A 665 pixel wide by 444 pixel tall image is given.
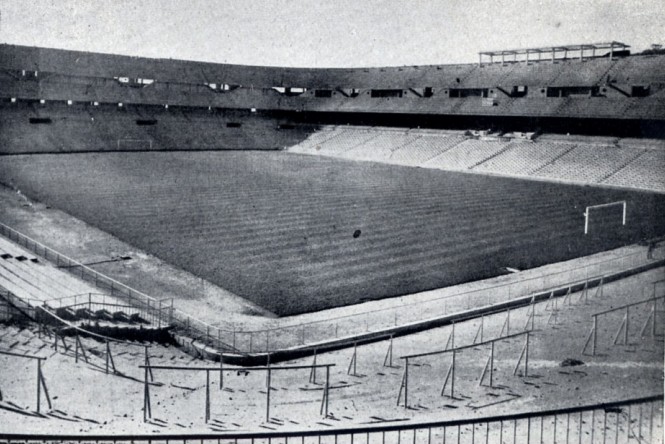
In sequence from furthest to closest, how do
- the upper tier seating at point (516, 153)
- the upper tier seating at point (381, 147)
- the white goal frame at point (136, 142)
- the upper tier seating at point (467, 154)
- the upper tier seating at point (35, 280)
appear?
the white goal frame at point (136, 142)
the upper tier seating at point (381, 147)
the upper tier seating at point (467, 154)
the upper tier seating at point (516, 153)
the upper tier seating at point (35, 280)

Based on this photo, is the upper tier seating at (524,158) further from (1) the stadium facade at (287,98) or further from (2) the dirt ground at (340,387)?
(2) the dirt ground at (340,387)

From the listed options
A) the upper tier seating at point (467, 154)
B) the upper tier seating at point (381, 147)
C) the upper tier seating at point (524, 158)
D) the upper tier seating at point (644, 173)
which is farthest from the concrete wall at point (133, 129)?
the upper tier seating at point (644, 173)

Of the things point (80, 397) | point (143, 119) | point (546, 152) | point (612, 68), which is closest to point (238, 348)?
point (80, 397)

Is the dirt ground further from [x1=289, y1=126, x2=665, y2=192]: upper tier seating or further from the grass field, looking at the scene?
[x1=289, y1=126, x2=665, y2=192]: upper tier seating

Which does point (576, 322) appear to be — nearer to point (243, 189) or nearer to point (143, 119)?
point (243, 189)

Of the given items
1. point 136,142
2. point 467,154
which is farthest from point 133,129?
point 467,154

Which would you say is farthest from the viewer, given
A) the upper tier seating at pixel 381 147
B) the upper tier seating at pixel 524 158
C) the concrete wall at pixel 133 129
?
the upper tier seating at pixel 381 147
